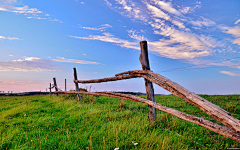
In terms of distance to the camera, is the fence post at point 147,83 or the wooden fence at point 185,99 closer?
the wooden fence at point 185,99

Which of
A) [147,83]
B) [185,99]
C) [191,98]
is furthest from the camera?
[147,83]

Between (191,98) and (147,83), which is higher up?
(147,83)

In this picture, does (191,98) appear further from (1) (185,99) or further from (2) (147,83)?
(2) (147,83)

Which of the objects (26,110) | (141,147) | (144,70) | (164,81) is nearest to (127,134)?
(141,147)

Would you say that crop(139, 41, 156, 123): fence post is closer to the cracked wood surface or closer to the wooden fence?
the wooden fence

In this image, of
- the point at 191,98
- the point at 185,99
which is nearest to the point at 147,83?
the point at 185,99

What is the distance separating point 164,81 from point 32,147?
11.7 ft

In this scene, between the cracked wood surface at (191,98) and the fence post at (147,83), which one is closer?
the cracked wood surface at (191,98)

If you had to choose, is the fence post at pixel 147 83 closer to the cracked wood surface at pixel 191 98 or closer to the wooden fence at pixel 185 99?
the wooden fence at pixel 185 99

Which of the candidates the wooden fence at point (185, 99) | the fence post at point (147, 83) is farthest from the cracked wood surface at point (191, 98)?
the fence post at point (147, 83)

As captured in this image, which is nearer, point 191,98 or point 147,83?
point 191,98

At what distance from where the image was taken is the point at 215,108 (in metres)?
2.52

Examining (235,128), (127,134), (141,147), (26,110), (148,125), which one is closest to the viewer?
(235,128)

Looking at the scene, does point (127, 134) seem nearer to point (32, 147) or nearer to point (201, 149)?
point (201, 149)
